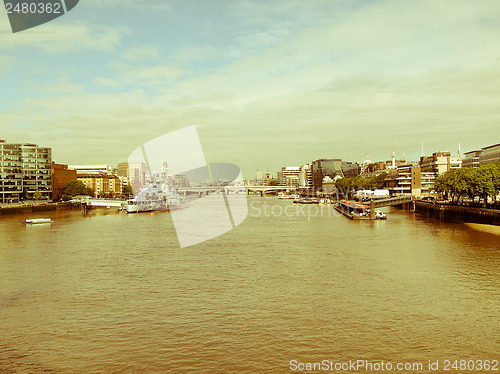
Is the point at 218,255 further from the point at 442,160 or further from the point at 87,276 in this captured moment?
the point at 442,160

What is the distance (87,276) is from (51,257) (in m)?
8.06

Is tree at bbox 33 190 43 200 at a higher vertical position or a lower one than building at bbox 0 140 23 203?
lower

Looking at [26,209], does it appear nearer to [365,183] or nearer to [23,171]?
[23,171]

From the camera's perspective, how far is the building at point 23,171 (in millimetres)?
102625

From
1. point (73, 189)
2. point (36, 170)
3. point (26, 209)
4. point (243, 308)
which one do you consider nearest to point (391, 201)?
point (243, 308)

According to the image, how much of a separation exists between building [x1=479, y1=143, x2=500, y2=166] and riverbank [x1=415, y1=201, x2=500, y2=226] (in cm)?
3014

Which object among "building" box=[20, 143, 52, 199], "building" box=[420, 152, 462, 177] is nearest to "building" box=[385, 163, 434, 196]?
"building" box=[420, 152, 462, 177]

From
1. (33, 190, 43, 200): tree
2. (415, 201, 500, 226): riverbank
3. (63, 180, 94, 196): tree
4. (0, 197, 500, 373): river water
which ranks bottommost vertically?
(0, 197, 500, 373): river water

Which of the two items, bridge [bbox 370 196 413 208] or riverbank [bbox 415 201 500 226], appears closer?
riverbank [bbox 415 201 500 226]

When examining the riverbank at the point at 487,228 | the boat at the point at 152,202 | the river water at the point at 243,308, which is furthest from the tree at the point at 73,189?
the riverbank at the point at 487,228

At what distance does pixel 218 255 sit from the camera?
30.7 meters

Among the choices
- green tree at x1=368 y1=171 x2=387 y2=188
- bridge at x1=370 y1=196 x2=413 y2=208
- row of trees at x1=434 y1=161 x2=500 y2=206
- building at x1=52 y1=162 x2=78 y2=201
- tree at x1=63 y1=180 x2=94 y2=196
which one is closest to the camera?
row of trees at x1=434 y1=161 x2=500 y2=206

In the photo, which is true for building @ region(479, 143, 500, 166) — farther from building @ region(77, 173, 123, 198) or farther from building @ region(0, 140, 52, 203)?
building @ region(77, 173, 123, 198)

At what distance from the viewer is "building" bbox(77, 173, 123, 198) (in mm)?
154050
